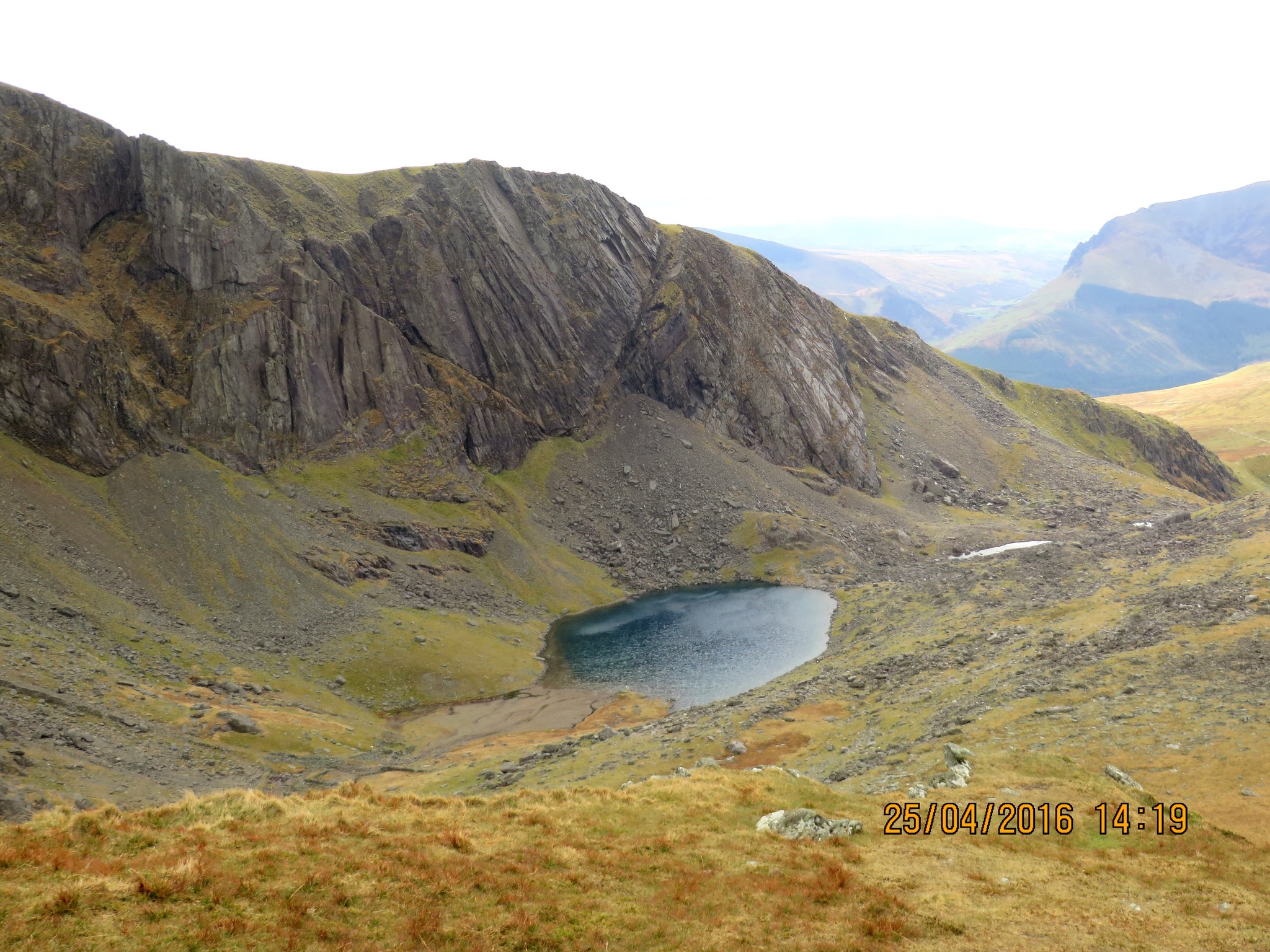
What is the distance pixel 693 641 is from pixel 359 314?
75.5 metres

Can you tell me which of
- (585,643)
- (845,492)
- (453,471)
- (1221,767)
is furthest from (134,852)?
(845,492)

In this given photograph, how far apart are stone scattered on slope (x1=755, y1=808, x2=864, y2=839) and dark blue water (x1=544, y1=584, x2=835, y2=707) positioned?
49212 mm

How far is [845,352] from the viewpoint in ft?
588

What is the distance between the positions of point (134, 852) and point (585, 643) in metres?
76.3

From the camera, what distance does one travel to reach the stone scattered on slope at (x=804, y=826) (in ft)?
90.5

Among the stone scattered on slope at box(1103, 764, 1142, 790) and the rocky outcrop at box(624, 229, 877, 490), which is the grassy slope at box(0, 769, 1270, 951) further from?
the rocky outcrop at box(624, 229, 877, 490)

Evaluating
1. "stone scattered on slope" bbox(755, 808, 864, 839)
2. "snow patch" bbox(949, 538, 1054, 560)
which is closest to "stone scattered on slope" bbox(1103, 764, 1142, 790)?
"stone scattered on slope" bbox(755, 808, 864, 839)
